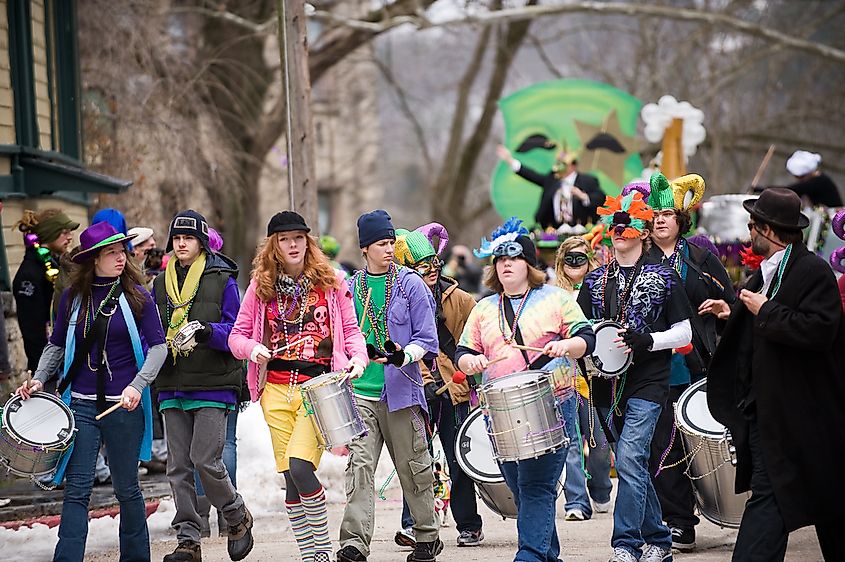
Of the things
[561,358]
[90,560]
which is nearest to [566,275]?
[561,358]

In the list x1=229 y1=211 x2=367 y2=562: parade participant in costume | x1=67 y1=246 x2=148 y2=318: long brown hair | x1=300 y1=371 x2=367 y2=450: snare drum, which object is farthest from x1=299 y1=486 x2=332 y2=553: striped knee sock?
x1=67 y1=246 x2=148 y2=318: long brown hair

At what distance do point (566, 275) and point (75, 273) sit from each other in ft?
13.0

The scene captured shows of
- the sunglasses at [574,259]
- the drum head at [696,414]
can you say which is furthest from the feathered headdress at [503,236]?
the sunglasses at [574,259]

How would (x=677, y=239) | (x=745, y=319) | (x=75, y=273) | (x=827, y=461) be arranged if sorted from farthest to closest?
(x=677, y=239), (x=75, y=273), (x=745, y=319), (x=827, y=461)

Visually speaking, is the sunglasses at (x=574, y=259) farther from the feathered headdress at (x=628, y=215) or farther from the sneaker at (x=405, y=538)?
the sneaker at (x=405, y=538)

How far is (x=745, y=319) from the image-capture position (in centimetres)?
631

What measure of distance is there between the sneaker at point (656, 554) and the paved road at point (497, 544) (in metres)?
0.42

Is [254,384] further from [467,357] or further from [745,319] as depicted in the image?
[745,319]

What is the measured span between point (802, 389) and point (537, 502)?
5.12 feet

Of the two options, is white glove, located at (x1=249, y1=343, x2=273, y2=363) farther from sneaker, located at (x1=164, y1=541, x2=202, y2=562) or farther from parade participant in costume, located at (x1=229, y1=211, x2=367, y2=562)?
sneaker, located at (x1=164, y1=541, x2=202, y2=562)

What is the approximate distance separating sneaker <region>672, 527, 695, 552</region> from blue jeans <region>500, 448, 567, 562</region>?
1.56m

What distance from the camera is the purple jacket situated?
7371mm

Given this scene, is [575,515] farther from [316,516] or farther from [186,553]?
[186,553]

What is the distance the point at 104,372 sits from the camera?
23.4 feet
